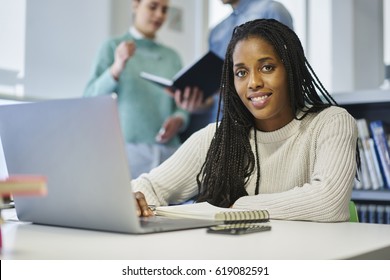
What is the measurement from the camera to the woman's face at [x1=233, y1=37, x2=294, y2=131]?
149 cm

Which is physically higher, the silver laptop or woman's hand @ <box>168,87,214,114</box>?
woman's hand @ <box>168,87,214,114</box>

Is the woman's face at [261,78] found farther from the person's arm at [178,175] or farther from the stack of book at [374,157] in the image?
the stack of book at [374,157]

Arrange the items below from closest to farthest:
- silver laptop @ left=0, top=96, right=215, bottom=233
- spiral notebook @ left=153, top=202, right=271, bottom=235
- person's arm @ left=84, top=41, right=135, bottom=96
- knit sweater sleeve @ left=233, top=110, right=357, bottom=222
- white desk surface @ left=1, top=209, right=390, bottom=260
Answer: white desk surface @ left=1, top=209, right=390, bottom=260
silver laptop @ left=0, top=96, right=215, bottom=233
spiral notebook @ left=153, top=202, right=271, bottom=235
knit sweater sleeve @ left=233, top=110, right=357, bottom=222
person's arm @ left=84, top=41, right=135, bottom=96

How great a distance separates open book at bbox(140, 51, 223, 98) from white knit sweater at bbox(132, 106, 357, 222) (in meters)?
0.69

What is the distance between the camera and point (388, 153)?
2.38 m

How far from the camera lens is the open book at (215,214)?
942 millimetres

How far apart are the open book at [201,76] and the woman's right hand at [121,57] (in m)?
0.23

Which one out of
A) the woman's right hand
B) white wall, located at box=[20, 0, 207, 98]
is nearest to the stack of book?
the woman's right hand

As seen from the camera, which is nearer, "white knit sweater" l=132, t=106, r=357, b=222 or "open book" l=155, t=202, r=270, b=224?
"open book" l=155, t=202, r=270, b=224

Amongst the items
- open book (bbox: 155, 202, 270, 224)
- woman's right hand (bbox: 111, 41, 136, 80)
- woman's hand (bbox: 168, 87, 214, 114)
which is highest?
woman's right hand (bbox: 111, 41, 136, 80)

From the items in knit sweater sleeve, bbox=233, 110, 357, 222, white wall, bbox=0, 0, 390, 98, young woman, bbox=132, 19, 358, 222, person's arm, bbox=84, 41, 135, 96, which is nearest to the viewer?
knit sweater sleeve, bbox=233, 110, 357, 222

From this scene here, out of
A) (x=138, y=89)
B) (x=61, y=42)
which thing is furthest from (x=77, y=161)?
(x=138, y=89)

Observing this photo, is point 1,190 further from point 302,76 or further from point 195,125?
point 195,125

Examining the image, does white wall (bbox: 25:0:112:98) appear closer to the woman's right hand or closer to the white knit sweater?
the woman's right hand
